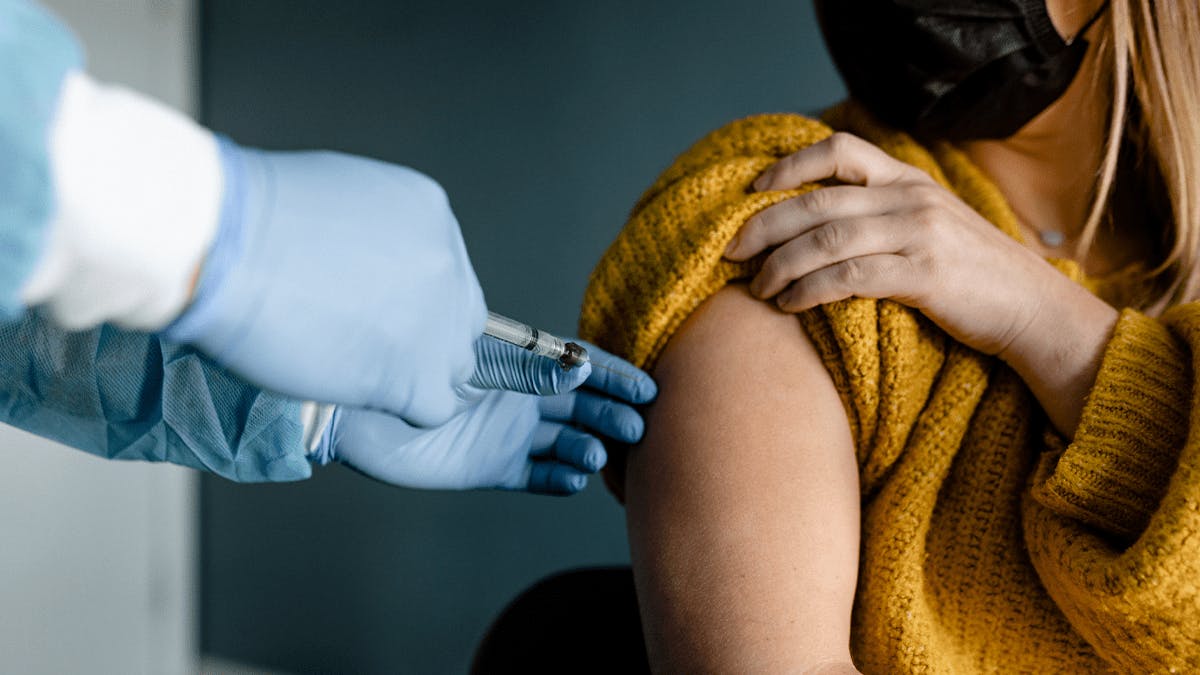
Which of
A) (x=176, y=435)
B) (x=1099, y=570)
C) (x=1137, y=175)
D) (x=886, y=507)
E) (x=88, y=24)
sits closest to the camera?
(x=1099, y=570)

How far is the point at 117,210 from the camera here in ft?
1.52

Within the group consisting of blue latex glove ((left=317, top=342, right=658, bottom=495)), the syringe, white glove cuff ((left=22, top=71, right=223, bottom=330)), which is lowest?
blue latex glove ((left=317, top=342, right=658, bottom=495))

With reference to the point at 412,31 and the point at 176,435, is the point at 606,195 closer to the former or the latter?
the point at 412,31

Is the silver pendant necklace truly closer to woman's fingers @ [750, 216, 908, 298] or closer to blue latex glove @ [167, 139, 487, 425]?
woman's fingers @ [750, 216, 908, 298]

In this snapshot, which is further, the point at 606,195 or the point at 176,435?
the point at 606,195

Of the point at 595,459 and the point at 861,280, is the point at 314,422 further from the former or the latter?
the point at 861,280

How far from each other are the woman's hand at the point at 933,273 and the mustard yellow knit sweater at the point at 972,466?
0.08ft

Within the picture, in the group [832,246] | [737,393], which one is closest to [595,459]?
[737,393]

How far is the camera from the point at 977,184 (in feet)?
3.19

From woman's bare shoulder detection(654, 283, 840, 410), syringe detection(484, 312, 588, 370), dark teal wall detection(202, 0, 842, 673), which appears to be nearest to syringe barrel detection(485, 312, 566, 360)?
syringe detection(484, 312, 588, 370)

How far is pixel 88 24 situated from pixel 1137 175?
6.59ft

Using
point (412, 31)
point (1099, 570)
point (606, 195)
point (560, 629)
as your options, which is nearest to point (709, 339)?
point (1099, 570)

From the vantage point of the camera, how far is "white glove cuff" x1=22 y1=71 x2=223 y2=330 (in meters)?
0.46

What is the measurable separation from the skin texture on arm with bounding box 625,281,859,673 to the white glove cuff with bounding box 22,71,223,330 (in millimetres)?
428
